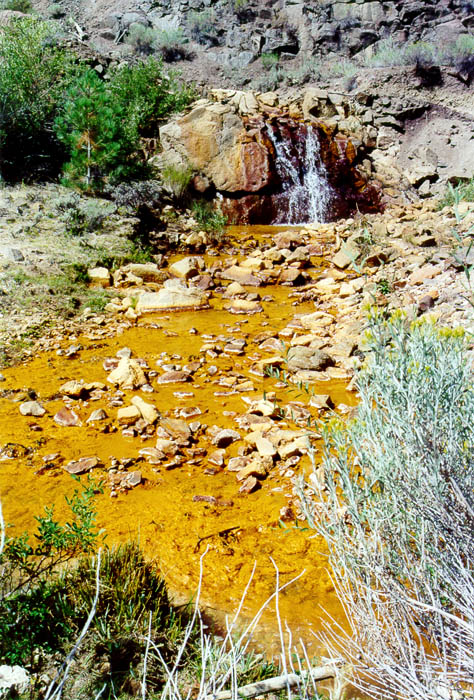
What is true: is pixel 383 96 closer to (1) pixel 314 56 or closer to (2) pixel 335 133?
(2) pixel 335 133

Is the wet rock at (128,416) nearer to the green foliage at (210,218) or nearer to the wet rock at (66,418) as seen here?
the wet rock at (66,418)

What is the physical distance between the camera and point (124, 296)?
716cm

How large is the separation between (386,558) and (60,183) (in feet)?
32.0

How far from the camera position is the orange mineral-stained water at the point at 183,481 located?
2887 millimetres

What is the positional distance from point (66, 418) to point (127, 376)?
2.65 feet

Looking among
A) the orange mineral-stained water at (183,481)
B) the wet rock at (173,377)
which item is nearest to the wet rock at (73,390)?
the orange mineral-stained water at (183,481)

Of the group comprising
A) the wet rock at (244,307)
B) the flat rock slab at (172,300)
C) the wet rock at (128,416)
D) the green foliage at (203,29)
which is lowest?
the wet rock at (128,416)

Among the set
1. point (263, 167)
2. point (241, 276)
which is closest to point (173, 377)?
point (241, 276)

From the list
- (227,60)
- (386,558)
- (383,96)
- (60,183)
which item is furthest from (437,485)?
(227,60)

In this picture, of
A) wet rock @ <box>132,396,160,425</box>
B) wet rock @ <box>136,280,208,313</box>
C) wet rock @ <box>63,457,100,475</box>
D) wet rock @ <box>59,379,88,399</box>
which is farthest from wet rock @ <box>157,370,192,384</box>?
wet rock @ <box>136,280,208,313</box>

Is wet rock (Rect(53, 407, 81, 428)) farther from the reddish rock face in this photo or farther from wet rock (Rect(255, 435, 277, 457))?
the reddish rock face

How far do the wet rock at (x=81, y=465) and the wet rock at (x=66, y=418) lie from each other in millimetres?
587

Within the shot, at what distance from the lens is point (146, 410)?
14.7 ft

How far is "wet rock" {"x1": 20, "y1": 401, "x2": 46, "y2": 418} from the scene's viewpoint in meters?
4.46
